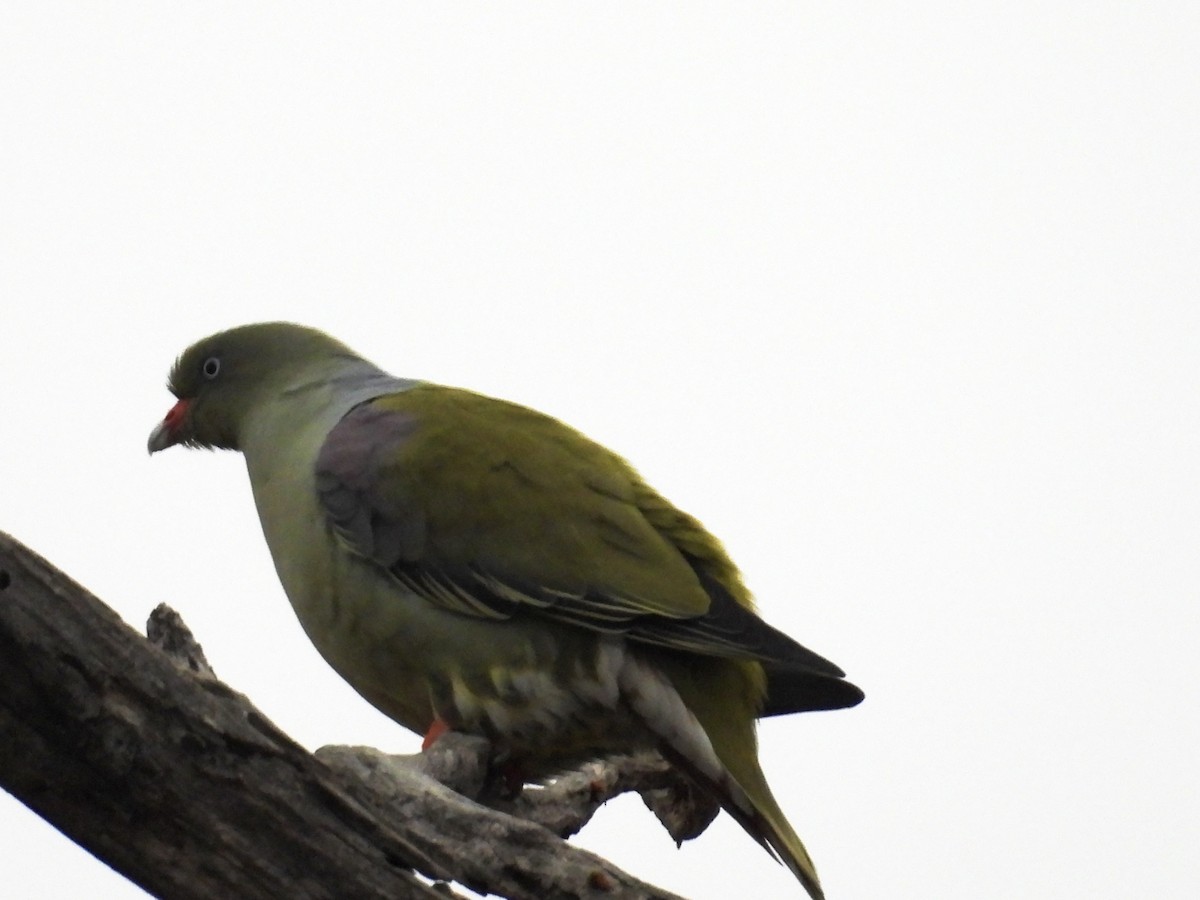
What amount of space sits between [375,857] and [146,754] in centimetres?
48

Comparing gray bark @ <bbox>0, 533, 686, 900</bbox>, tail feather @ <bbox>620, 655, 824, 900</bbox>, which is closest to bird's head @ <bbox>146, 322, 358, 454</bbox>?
tail feather @ <bbox>620, 655, 824, 900</bbox>

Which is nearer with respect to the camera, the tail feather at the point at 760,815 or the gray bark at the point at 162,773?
the gray bark at the point at 162,773

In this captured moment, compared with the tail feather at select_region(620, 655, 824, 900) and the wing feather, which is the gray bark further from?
the wing feather

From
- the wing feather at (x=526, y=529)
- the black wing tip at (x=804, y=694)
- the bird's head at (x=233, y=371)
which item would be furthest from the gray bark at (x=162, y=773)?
the bird's head at (x=233, y=371)

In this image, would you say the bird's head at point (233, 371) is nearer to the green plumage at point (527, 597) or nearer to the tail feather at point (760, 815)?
the green plumage at point (527, 597)

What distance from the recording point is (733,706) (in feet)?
13.8

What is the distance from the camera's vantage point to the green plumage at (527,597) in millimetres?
4090

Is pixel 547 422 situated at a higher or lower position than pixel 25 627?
higher

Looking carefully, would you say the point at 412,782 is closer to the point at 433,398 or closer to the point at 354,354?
the point at 433,398

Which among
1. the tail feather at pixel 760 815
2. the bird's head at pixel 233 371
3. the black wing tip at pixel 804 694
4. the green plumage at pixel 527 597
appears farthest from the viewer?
the bird's head at pixel 233 371

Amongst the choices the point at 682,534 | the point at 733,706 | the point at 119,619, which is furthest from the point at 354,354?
the point at 119,619

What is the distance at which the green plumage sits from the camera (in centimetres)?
409

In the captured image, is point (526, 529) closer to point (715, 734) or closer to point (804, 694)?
point (715, 734)

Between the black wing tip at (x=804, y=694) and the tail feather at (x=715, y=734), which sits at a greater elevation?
the black wing tip at (x=804, y=694)
